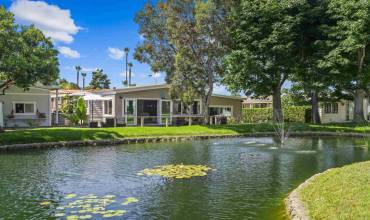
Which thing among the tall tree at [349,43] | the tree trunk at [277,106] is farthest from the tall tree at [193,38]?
the tall tree at [349,43]

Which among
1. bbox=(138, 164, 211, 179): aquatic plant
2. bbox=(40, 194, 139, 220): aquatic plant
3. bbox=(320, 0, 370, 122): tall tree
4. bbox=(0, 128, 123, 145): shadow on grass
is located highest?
bbox=(320, 0, 370, 122): tall tree

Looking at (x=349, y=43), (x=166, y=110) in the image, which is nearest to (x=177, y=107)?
(x=166, y=110)

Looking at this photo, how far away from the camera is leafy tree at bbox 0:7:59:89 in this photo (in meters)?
23.0

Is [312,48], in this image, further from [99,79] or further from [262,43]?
[99,79]

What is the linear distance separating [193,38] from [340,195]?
27.6 meters

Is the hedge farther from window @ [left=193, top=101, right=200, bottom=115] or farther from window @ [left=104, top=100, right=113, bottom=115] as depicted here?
window @ [left=104, top=100, right=113, bottom=115]

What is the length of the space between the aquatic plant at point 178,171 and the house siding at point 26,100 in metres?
21.7

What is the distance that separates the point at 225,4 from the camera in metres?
34.8

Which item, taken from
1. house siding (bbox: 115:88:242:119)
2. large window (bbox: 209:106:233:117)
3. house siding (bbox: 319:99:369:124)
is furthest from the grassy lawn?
house siding (bbox: 319:99:369:124)

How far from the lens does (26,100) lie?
3509cm

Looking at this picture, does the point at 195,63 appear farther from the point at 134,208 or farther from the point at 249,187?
the point at 134,208

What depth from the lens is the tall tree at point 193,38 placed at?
34344mm

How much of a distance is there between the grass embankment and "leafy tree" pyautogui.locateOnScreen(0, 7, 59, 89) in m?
3.17

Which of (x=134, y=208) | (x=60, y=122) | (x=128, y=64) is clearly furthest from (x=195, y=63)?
(x=128, y=64)
